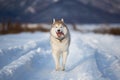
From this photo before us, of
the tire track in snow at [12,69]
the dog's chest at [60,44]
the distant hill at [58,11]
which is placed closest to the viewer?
the tire track in snow at [12,69]

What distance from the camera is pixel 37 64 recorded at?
33.3 ft

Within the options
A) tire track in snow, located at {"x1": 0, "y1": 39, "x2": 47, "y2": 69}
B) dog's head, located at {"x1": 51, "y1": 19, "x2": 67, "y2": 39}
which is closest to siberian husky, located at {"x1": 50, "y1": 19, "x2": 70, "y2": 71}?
dog's head, located at {"x1": 51, "y1": 19, "x2": 67, "y2": 39}

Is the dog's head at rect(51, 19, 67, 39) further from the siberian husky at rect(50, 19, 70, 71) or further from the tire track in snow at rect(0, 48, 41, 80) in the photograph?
the tire track in snow at rect(0, 48, 41, 80)

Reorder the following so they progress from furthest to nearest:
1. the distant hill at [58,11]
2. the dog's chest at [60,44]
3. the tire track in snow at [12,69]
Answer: the distant hill at [58,11]
the dog's chest at [60,44]
the tire track in snow at [12,69]

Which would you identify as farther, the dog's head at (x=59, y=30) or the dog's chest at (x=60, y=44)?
the dog's chest at (x=60, y=44)

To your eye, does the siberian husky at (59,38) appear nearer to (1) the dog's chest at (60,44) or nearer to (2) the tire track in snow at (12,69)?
(1) the dog's chest at (60,44)

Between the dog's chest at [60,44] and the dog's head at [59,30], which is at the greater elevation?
the dog's head at [59,30]

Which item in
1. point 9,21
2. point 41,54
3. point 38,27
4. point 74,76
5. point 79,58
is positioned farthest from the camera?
point 38,27

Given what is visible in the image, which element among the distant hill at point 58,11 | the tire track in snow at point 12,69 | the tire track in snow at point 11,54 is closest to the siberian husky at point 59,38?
the tire track in snow at point 12,69

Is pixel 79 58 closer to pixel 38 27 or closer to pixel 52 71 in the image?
pixel 52 71

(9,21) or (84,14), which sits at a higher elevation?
(9,21)

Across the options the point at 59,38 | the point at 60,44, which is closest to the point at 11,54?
the point at 60,44

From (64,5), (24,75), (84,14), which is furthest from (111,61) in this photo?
(64,5)

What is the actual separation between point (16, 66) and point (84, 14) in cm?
11401
